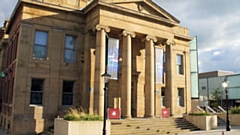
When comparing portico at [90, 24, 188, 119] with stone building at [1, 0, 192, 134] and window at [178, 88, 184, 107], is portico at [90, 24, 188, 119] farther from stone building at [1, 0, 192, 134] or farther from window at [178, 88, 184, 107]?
window at [178, 88, 184, 107]

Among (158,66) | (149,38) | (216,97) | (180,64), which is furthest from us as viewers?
(216,97)

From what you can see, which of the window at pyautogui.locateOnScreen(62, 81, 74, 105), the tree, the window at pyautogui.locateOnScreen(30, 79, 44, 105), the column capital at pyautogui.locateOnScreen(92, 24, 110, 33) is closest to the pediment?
the column capital at pyautogui.locateOnScreen(92, 24, 110, 33)

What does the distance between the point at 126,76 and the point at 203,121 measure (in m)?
7.30

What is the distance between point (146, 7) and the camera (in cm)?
2166

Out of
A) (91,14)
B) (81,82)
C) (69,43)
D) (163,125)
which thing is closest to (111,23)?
(91,14)

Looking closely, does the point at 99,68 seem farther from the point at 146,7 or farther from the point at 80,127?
the point at 146,7

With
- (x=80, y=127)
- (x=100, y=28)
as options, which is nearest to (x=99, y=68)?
(x=100, y=28)

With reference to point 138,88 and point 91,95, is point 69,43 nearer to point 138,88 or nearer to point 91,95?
point 91,95

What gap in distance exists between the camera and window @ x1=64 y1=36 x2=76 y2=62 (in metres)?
20.0

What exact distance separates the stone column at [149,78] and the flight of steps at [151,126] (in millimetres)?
1233

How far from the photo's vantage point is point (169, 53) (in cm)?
2267

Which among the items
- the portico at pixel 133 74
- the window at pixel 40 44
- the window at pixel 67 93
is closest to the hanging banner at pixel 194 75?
the portico at pixel 133 74

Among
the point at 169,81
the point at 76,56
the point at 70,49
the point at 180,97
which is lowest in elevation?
the point at 180,97

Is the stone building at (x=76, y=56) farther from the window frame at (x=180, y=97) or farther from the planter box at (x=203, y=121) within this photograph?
the window frame at (x=180, y=97)
